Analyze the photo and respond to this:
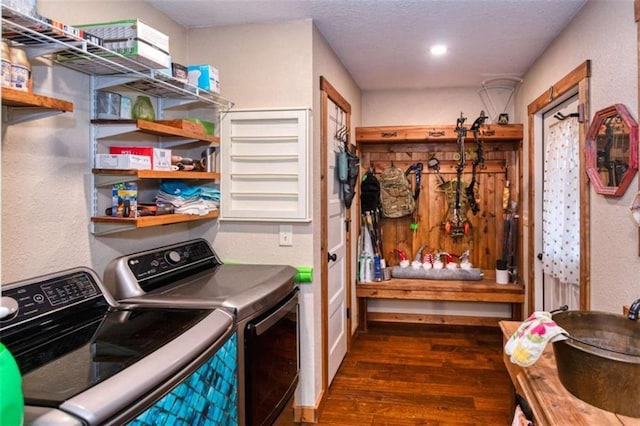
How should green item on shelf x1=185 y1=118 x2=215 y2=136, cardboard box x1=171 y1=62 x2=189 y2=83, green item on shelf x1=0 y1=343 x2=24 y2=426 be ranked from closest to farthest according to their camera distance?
green item on shelf x1=0 y1=343 x2=24 y2=426
cardboard box x1=171 y1=62 x2=189 y2=83
green item on shelf x1=185 y1=118 x2=215 y2=136

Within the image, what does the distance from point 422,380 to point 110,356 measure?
2556mm

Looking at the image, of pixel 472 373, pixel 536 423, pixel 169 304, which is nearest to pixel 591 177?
pixel 536 423

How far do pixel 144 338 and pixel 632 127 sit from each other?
6.70ft

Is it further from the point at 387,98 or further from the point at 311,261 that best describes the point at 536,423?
the point at 387,98

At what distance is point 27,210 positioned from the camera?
1.57 meters

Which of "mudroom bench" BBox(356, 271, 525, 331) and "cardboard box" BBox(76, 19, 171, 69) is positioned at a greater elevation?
"cardboard box" BBox(76, 19, 171, 69)

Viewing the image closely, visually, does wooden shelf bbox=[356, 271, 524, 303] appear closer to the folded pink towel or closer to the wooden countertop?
the wooden countertop

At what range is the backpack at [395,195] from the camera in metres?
4.26

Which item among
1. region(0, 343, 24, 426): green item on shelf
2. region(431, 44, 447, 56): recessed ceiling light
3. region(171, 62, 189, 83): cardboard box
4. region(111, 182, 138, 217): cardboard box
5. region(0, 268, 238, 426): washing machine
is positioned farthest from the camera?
region(431, 44, 447, 56): recessed ceiling light

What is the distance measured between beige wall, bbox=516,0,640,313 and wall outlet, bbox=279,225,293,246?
162 cm

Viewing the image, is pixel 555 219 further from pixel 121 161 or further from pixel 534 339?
pixel 121 161

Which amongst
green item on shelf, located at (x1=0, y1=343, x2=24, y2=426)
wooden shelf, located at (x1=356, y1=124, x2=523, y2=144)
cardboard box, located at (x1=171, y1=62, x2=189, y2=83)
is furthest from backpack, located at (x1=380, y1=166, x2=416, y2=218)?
green item on shelf, located at (x1=0, y1=343, x2=24, y2=426)

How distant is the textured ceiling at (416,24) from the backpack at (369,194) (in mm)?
1070

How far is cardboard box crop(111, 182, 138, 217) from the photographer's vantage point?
1.86 metres
